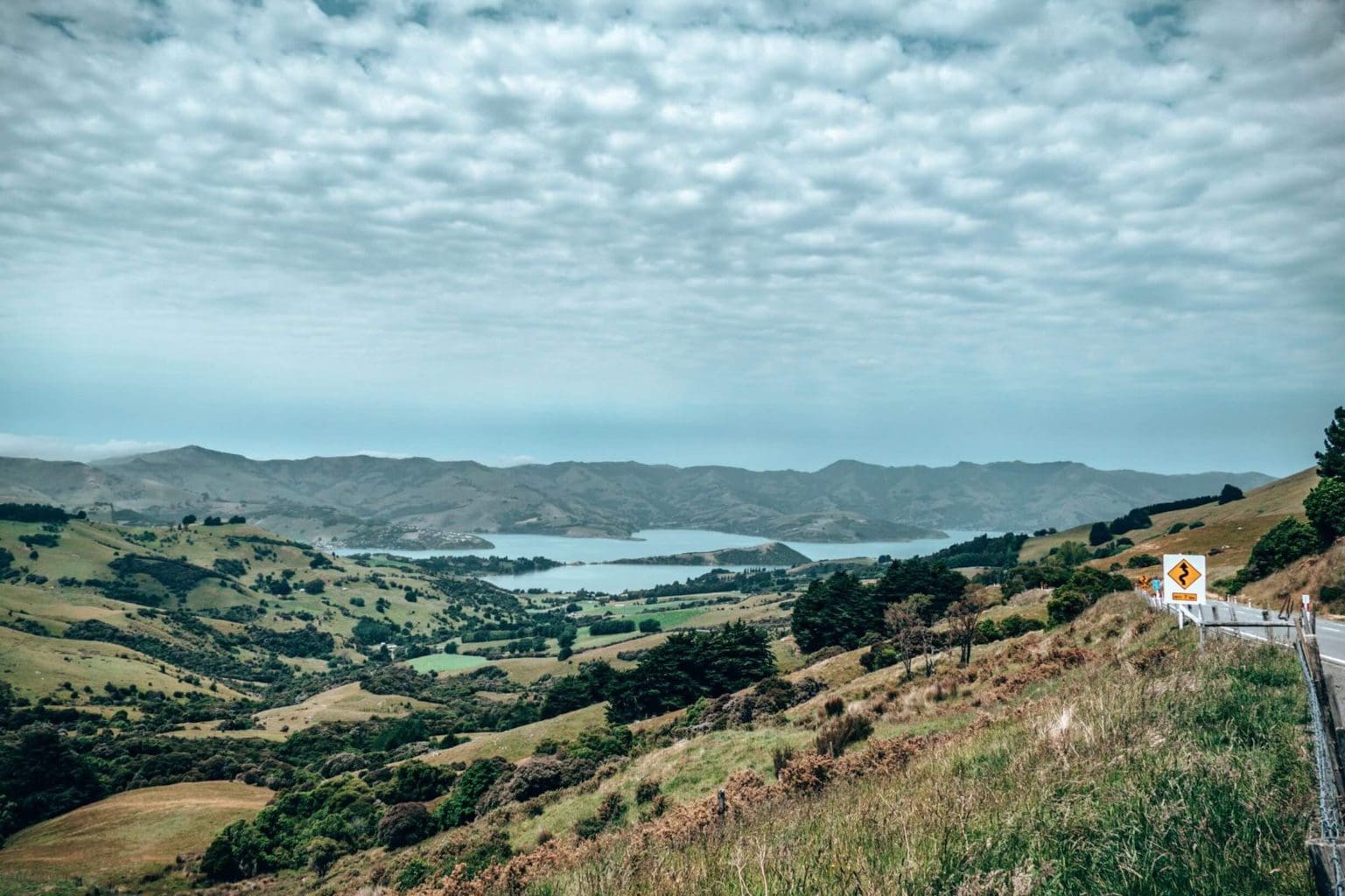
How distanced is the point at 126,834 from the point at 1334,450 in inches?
4290

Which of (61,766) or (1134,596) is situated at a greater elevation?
(1134,596)

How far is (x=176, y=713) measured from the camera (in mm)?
105438

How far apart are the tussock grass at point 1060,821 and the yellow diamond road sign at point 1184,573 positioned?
10.0 meters

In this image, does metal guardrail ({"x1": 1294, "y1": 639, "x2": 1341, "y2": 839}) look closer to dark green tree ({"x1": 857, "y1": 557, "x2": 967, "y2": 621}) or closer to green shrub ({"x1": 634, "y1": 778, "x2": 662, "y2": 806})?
green shrub ({"x1": 634, "y1": 778, "x2": 662, "y2": 806})

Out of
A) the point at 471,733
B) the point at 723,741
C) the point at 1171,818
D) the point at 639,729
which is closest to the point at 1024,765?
the point at 1171,818

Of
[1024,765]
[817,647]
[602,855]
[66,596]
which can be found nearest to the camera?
[1024,765]

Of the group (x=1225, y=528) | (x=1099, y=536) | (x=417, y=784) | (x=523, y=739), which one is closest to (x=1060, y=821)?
(x=417, y=784)

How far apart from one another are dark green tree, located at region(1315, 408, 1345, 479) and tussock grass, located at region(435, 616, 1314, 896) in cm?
7911

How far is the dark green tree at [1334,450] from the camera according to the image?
229ft

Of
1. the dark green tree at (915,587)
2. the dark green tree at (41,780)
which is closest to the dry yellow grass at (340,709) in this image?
the dark green tree at (41,780)

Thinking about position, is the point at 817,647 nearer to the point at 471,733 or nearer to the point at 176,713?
the point at 471,733

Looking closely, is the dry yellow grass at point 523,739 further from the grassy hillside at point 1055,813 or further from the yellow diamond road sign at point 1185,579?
the grassy hillside at point 1055,813

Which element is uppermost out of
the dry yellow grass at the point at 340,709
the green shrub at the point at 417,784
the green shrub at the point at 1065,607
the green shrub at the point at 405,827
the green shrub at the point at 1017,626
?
the green shrub at the point at 1065,607

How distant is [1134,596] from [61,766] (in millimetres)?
83178
